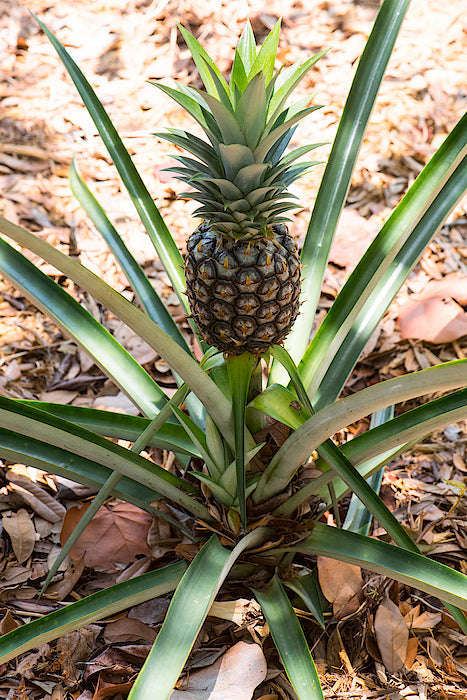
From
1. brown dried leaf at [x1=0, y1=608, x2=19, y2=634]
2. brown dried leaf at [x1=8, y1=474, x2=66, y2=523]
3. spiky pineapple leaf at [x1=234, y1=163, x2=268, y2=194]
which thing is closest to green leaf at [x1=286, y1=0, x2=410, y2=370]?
spiky pineapple leaf at [x1=234, y1=163, x2=268, y2=194]

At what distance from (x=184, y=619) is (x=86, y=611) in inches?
6.7

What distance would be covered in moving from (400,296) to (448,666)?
3.95 ft

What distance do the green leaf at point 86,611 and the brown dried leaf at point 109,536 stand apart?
11.4 inches

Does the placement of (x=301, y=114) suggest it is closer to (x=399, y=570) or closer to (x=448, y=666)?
(x=399, y=570)

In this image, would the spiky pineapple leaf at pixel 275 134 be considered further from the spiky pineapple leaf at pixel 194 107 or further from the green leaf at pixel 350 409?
the green leaf at pixel 350 409

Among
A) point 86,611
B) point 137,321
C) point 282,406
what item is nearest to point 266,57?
point 137,321

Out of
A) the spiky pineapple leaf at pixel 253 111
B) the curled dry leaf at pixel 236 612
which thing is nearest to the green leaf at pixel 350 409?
the curled dry leaf at pixel 236 612

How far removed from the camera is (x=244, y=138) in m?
1.03

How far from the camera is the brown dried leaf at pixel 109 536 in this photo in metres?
1.46

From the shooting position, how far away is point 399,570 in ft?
3.38

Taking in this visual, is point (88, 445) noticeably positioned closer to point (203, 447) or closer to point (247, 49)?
point (203, 447)

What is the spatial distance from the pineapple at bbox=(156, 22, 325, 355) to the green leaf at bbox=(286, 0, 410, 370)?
248 millimetres

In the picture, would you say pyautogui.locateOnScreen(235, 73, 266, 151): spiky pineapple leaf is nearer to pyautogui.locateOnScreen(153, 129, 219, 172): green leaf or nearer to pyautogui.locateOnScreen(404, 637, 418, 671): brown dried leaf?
pyautogui.locateOnScreen(153, 129, 219, 172): green leaf

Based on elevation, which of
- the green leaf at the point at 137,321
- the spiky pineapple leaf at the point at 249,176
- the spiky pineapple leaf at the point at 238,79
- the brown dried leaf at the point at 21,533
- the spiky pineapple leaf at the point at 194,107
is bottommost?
the brown dried leaf at the point at 21,533
